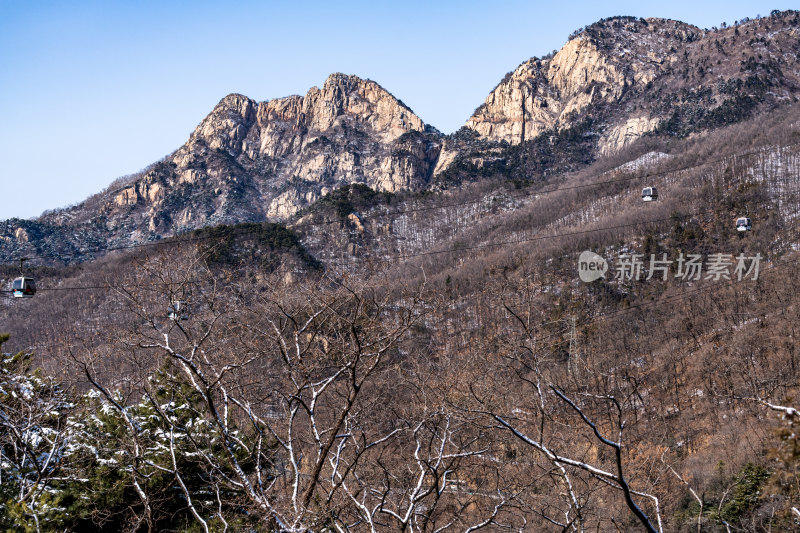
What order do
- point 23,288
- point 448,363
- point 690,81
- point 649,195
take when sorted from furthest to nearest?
point 690,81 < point 649,195 < point 448,363 < point 23,288

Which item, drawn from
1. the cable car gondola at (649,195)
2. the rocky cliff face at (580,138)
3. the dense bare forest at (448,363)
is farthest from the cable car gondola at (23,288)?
the rocky cliff face at (580,138)

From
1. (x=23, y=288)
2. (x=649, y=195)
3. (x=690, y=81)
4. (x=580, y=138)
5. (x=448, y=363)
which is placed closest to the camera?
(x=23, y=288)

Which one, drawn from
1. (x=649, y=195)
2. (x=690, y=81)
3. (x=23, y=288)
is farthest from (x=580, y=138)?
(x=23, y=288)

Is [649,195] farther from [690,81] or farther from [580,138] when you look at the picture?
[690,81]

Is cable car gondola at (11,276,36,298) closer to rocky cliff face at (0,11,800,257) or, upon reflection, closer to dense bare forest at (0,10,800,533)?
dense bare forest at (0,10,800,533)

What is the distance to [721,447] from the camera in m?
38.5

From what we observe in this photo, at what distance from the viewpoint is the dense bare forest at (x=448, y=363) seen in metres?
9.27

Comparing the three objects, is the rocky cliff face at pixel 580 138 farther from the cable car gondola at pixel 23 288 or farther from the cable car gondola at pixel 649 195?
the cable car gondola at pixel 23 288

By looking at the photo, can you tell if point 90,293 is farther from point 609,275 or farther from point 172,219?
point 172,219

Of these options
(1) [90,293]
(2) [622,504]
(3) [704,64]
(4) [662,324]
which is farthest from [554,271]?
(3) [704,64]

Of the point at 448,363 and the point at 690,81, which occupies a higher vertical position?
the point at 690,81

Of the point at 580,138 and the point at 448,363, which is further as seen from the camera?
the point at 580,138

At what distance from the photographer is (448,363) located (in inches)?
986

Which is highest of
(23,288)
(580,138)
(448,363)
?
(580,138)
